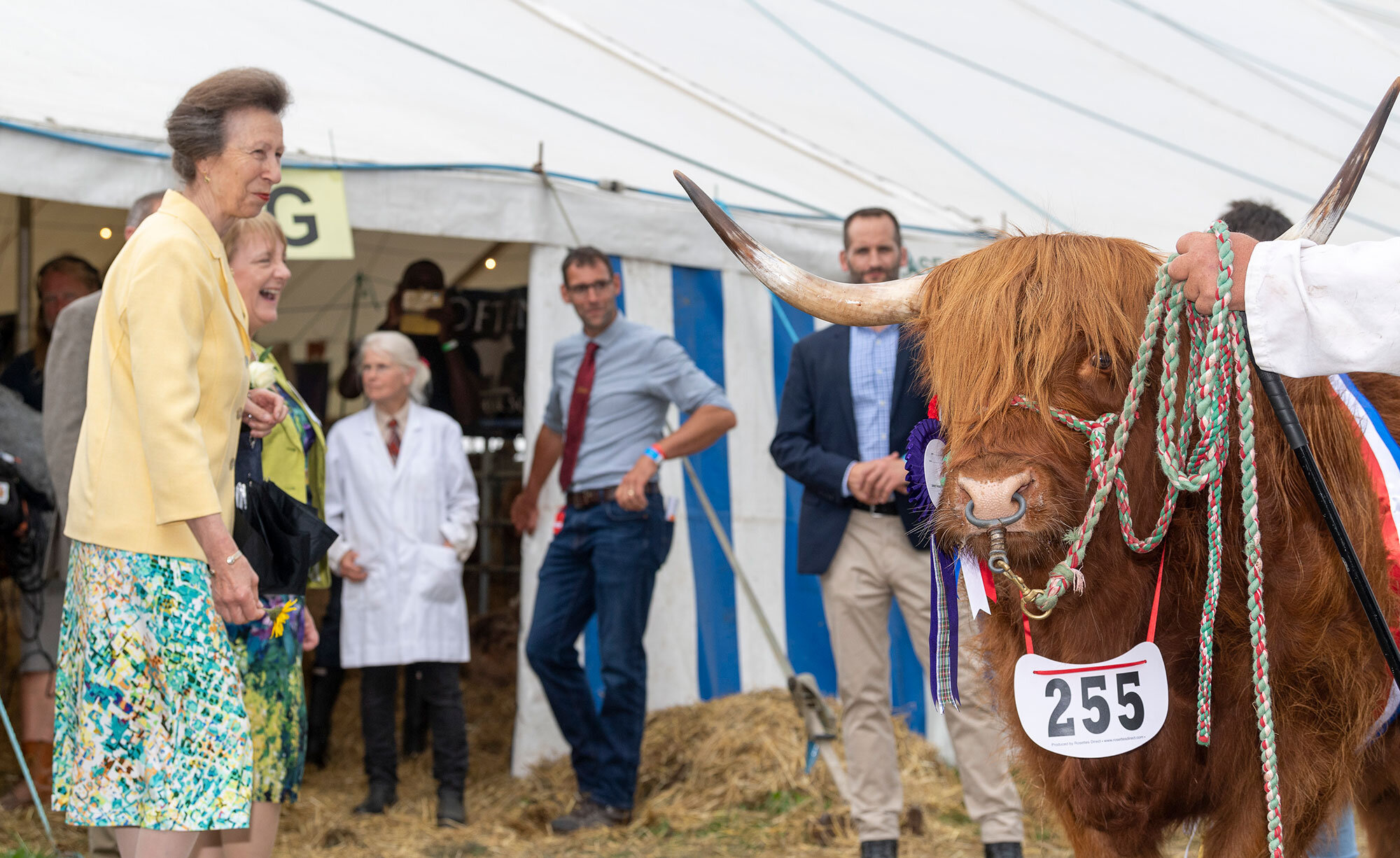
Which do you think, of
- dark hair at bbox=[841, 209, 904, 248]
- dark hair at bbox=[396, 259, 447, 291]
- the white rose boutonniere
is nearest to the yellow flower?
the white rose boutonniere

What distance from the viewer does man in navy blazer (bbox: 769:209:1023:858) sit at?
3604 mm

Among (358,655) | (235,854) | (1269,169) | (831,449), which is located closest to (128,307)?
(235,854)

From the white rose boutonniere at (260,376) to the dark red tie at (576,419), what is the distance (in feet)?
5.38

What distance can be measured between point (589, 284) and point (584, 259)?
3.5 inches

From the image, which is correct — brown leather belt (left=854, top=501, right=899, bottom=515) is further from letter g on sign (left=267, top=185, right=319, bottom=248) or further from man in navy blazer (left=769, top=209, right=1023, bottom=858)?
letter g on sign (left=267, top=185, right=319, bottom=248)

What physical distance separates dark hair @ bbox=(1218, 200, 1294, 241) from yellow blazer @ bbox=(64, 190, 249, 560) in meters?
2.22

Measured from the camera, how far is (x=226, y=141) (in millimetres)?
2316

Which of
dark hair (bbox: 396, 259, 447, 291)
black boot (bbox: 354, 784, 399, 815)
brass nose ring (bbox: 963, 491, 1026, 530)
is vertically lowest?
black boot (bbox: 354, 784, 399, 815)

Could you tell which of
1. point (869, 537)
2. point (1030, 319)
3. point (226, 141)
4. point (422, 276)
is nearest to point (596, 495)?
point (869, 537)

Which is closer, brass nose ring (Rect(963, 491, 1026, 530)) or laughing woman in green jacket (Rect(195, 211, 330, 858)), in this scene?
brass nose ring (Rect(963, 491, 1026, 530))

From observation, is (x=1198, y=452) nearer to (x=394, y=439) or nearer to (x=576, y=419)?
(x=576, y=419)

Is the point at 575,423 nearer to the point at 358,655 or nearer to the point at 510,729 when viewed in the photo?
the point at 358,655

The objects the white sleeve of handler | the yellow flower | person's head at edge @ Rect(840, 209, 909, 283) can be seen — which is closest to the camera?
the white sleeve of handler

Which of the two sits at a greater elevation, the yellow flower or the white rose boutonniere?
the white rose boutonniere
